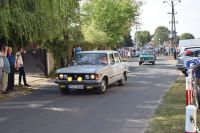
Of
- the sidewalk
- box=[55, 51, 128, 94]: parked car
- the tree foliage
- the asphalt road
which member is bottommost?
the asphalt road

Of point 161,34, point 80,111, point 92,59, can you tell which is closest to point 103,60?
point 92,59

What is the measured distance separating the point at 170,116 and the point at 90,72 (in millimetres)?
5260

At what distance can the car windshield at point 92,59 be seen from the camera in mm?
16966

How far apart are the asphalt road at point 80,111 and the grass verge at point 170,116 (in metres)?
0.23

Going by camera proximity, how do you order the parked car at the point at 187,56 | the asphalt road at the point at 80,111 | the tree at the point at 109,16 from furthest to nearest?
the tree at the point at 109,16, the parked car at the point at 187,56, the asphalt road at the point at 80,111

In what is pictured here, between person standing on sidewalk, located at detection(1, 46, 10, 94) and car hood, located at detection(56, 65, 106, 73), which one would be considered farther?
person standing on sidewalk, located at detection(1, 46, 10, 94)

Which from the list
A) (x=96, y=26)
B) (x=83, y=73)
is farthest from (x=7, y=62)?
(x=96, y=26)

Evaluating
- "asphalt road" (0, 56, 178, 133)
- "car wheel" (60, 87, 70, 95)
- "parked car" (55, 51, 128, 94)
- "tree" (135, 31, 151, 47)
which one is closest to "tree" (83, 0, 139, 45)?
"parked car" (55, 51, 128, 94)

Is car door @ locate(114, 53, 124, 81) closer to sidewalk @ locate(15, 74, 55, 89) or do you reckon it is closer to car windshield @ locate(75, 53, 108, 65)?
car windshield @ locate(75, 53, 108, 65)

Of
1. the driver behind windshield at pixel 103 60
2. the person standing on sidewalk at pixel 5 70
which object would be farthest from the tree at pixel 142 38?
the person standing on sidewalk at pixel 5 70

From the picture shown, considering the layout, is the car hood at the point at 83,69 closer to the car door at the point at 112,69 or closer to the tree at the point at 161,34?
the car door at the point at 112,69

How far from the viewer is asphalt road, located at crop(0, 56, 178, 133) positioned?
959 centimetres

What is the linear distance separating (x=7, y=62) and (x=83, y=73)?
9.59 ft

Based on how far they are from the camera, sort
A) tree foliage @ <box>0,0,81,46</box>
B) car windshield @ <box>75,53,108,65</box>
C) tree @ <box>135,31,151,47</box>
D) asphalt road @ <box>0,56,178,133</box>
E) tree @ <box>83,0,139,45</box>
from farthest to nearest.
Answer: tree @ <box>135,31,151,47</box>, tree @ <box>83,0,139,45</box>, car windshield @ <box>75,53,108,65</box>, tree foliage @ <box>0,0,81,46</box>, asphalt road @ <box>0,56,178,133</box>
